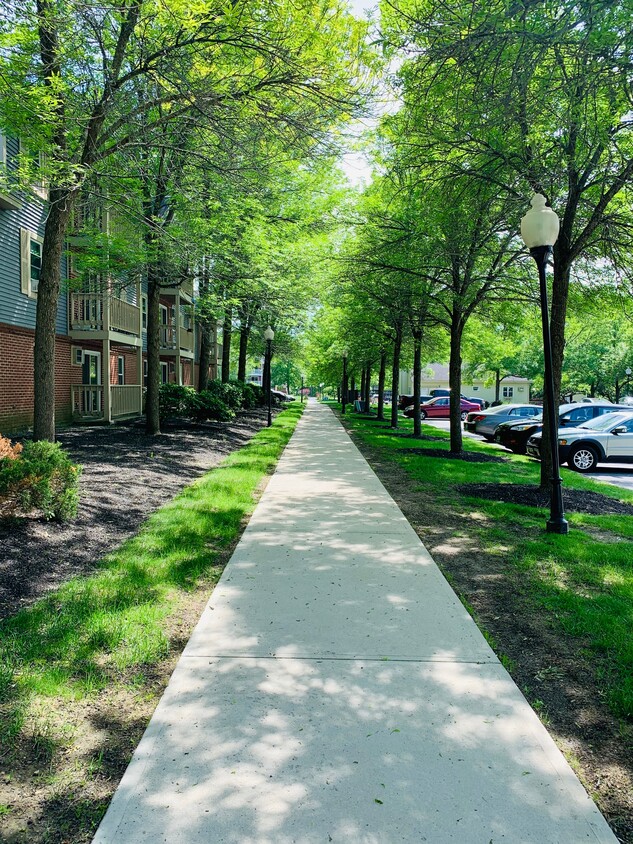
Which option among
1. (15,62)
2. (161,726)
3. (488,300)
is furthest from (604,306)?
(161,726)

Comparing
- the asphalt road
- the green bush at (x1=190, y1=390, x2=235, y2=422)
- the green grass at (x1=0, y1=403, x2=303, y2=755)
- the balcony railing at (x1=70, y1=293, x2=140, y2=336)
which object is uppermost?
the balcony railing at (x1=70, y1=293, x2=140, y2=336)

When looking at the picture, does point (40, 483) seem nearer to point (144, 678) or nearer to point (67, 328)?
point (144, 678)

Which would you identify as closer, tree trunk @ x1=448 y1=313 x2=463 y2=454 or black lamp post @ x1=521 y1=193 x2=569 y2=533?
black lamp post @ x1=521 y1=193 x2=569 y2=533

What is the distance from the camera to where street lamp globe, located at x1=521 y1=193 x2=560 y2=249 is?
6.74 metres

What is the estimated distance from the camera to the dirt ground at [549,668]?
8.68ft

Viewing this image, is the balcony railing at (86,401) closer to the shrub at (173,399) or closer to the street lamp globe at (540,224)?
the shrub at (173,399)

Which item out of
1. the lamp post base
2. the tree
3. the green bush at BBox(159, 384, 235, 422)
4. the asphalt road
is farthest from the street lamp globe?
the green bush at BBox(159, 384, 235, 422)

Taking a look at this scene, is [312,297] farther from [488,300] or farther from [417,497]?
[417,497]

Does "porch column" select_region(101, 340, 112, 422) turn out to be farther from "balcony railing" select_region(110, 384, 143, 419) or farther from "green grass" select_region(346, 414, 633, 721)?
"green grass" select_region(346, 414, 633, 721)

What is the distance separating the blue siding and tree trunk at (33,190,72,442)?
7.43 m

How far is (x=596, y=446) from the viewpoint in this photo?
1388cm

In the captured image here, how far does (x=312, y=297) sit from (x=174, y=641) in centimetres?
1505

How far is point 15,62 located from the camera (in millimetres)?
6707

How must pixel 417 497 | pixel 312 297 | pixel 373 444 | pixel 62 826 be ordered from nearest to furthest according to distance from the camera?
pixel 62 826
pixel 417 497
pixel 373 444
pixel 312 297
